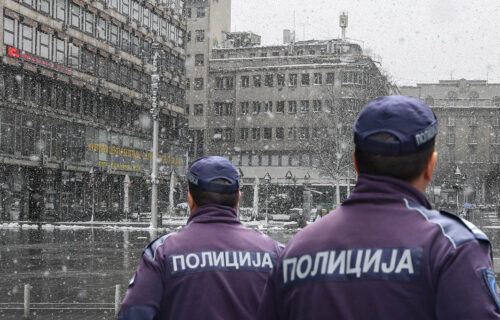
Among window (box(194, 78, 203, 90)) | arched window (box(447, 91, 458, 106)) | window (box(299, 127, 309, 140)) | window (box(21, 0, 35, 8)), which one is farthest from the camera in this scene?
arched window (box(447, 91, 458, 106))

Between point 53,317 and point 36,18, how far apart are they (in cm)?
3602

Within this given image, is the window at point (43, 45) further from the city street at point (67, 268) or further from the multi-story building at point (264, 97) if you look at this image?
the multi-story building at point (264, 97)

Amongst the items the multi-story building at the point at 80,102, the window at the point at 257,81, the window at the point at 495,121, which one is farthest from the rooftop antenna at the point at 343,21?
the window at the point at 495,121

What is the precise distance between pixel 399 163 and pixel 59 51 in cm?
4613

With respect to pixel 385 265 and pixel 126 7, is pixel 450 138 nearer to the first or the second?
pixel 126 7

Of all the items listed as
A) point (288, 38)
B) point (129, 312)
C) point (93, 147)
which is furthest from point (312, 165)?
point (129, 312)

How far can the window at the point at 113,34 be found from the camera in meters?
53.4

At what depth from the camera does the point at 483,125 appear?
4382 inches

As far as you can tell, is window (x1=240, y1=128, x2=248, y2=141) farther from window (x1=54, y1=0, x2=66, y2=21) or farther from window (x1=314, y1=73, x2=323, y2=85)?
window (x1=54, y1=0, x2=66, y2=21)

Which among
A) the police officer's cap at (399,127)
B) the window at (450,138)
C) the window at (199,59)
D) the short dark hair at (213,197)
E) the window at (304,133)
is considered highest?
the window at (199,59)

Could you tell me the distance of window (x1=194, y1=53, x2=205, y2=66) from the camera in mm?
83938

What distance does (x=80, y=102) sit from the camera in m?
49.3

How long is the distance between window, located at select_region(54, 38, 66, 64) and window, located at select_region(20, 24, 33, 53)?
109 inches

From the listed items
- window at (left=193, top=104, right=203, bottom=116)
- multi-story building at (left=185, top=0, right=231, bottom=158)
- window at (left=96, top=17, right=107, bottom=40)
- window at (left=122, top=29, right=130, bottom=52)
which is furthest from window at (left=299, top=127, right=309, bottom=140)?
window at (left=96, top=17, right=107, bottom=40)
